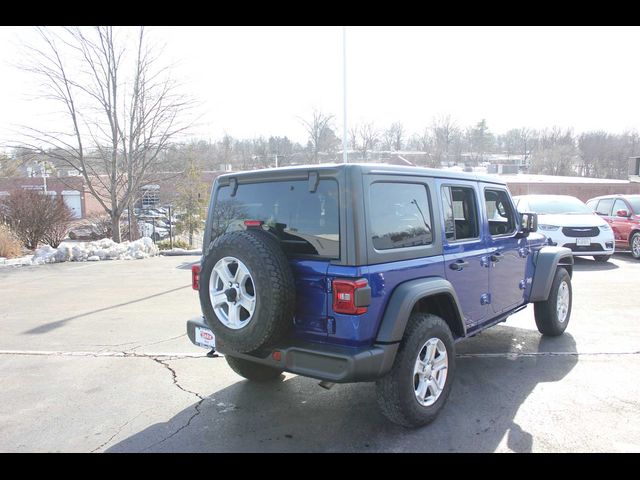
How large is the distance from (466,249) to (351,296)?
1.52 metres

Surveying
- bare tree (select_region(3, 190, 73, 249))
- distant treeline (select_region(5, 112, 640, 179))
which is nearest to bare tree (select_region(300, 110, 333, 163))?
distant treeline (select_region(5, 112, 640, 179))

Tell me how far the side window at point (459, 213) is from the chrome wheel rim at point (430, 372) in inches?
37.0

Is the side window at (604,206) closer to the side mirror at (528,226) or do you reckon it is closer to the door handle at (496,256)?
the side mirror at (528,226)

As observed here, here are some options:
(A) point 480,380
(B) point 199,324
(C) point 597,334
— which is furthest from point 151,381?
(C) point 597,334

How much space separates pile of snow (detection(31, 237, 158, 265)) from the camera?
1289cm

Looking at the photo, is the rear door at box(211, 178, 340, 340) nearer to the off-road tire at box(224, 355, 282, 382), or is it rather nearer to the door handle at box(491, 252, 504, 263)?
the off-road tire at box(224, 355, 282, 382)

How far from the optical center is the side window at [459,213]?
12.4 feet

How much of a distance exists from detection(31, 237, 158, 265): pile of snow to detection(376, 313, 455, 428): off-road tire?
1221cm

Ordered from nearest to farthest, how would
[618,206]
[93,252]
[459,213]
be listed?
[459,213]
[618,206]
[93,252]

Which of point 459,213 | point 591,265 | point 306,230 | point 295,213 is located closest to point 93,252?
point 295,213

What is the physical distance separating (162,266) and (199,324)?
888 cm

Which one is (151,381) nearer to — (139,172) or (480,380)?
(480,380)

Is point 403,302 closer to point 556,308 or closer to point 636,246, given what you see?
point 556,308

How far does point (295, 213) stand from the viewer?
3.29 meters
